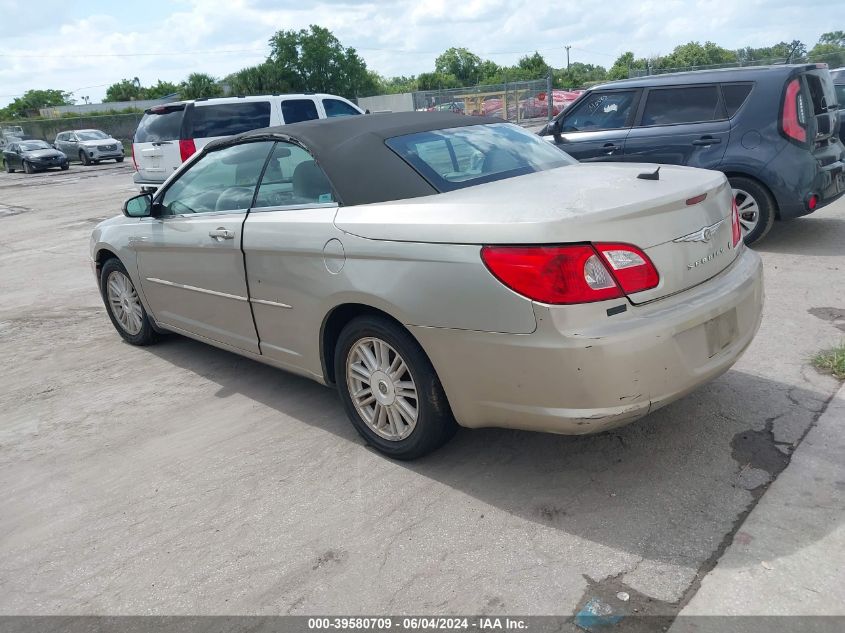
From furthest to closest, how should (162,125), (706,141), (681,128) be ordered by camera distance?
(162,125) → (681,128) → (706,141)

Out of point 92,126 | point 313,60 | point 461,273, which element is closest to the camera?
point 461,273

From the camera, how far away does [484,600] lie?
Answer: 2.60 metres

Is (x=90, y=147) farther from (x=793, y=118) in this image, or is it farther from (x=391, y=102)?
(x=793, y=118)

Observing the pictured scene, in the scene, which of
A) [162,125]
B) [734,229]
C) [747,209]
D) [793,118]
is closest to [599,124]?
[747,209]

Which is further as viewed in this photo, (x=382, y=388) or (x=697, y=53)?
(x=697, y=53)

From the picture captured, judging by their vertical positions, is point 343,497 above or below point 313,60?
below

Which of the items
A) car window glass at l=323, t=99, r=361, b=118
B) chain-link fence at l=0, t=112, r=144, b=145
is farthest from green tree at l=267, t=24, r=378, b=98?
car window glass at l=323, t=99, r=361, b=118

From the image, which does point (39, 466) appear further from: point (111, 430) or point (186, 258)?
Result: point (186, 258)

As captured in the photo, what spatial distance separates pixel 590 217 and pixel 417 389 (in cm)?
108

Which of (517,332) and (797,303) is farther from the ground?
(517,332)

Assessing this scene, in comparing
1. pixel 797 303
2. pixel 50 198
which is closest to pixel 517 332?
pixel 797 303

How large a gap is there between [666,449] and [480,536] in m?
1.10

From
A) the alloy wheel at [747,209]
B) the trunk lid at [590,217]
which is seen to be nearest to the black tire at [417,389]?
the trunk lid at [590,217]

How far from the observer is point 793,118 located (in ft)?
22.5
